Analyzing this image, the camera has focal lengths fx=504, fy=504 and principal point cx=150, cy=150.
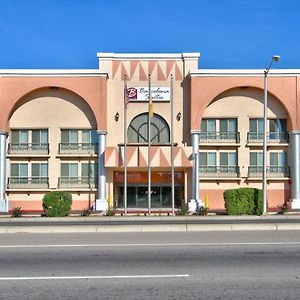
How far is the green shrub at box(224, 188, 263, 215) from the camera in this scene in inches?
1208

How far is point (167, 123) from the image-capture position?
41781 millimetres

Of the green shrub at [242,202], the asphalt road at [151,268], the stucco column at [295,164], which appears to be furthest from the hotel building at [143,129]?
the asphalt road at [151,268]

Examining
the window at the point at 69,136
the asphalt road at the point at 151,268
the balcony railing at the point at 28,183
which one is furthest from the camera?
the window at the point at 69,136

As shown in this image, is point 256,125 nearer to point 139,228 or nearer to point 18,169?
point 18,169

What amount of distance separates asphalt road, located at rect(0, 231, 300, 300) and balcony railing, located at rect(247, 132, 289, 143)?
1055 inches

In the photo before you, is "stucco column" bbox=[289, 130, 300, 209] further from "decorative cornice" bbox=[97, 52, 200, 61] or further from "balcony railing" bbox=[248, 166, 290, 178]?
"decorative cornice" bbox=[97, 52, 200, 61]

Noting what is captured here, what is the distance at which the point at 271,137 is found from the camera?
41.6m

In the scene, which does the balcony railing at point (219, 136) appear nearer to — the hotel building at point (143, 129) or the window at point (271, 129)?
the hotel building at point (143, 129)

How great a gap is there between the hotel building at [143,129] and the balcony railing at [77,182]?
0.08 meters

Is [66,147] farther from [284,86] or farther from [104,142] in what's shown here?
[284,86]

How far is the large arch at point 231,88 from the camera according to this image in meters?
40.5

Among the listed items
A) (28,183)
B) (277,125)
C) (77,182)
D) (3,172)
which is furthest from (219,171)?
(3,172)

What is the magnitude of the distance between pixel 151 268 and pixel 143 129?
107ft

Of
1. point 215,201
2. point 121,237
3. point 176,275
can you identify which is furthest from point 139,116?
point 176,275
